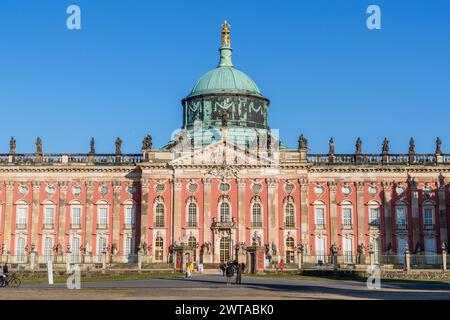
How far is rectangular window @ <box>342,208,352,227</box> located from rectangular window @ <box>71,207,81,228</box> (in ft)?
92.7

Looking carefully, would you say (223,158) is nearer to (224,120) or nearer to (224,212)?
(224,120)

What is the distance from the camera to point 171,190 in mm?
74250

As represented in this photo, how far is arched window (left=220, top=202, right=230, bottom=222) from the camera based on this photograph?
73.4 metres

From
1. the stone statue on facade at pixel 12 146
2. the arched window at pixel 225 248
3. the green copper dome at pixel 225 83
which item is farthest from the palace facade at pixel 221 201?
the green copper dome at pixel 225 83

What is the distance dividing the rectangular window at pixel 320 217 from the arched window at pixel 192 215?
509 inches

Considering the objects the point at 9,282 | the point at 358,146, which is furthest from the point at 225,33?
the point at 9,282

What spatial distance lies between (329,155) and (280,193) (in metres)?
7.33

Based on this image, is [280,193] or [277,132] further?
[277,132]
